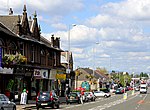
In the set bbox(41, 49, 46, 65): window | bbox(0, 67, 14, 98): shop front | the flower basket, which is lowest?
bbox(0, 67, 14, 98): shop front

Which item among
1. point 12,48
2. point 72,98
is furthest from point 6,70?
point 72,98

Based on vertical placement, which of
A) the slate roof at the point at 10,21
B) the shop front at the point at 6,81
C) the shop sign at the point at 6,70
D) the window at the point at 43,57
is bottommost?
the shop front at the point at 6,81

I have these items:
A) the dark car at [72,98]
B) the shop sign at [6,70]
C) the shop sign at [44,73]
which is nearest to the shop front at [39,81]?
the shop sign at [44,73]

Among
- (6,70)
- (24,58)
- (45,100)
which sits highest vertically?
(24,58)

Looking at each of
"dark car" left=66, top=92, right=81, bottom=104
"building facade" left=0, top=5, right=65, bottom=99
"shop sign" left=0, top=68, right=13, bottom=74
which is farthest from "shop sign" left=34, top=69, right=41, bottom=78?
"shop sign" left=0, top=68, right=13, bottom=74

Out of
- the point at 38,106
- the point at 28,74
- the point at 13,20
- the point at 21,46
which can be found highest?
the point at 13,20

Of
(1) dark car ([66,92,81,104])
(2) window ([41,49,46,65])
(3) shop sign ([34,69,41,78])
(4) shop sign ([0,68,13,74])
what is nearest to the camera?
(4) shop sign ([0,68,13,74])

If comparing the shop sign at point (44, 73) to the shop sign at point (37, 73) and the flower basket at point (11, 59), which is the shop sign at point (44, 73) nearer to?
the shop sign at point (37, 73)

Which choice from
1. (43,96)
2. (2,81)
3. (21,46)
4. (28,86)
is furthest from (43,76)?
(43,96)

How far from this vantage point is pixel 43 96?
36.2m

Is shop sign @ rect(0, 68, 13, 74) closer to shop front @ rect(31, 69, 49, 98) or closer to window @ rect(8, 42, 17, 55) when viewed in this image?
window @ rect(8, 42, 17, 55)

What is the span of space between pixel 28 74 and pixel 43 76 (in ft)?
22.3

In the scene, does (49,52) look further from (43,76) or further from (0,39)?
(0,39)

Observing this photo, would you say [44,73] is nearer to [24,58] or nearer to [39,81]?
[39,81]
